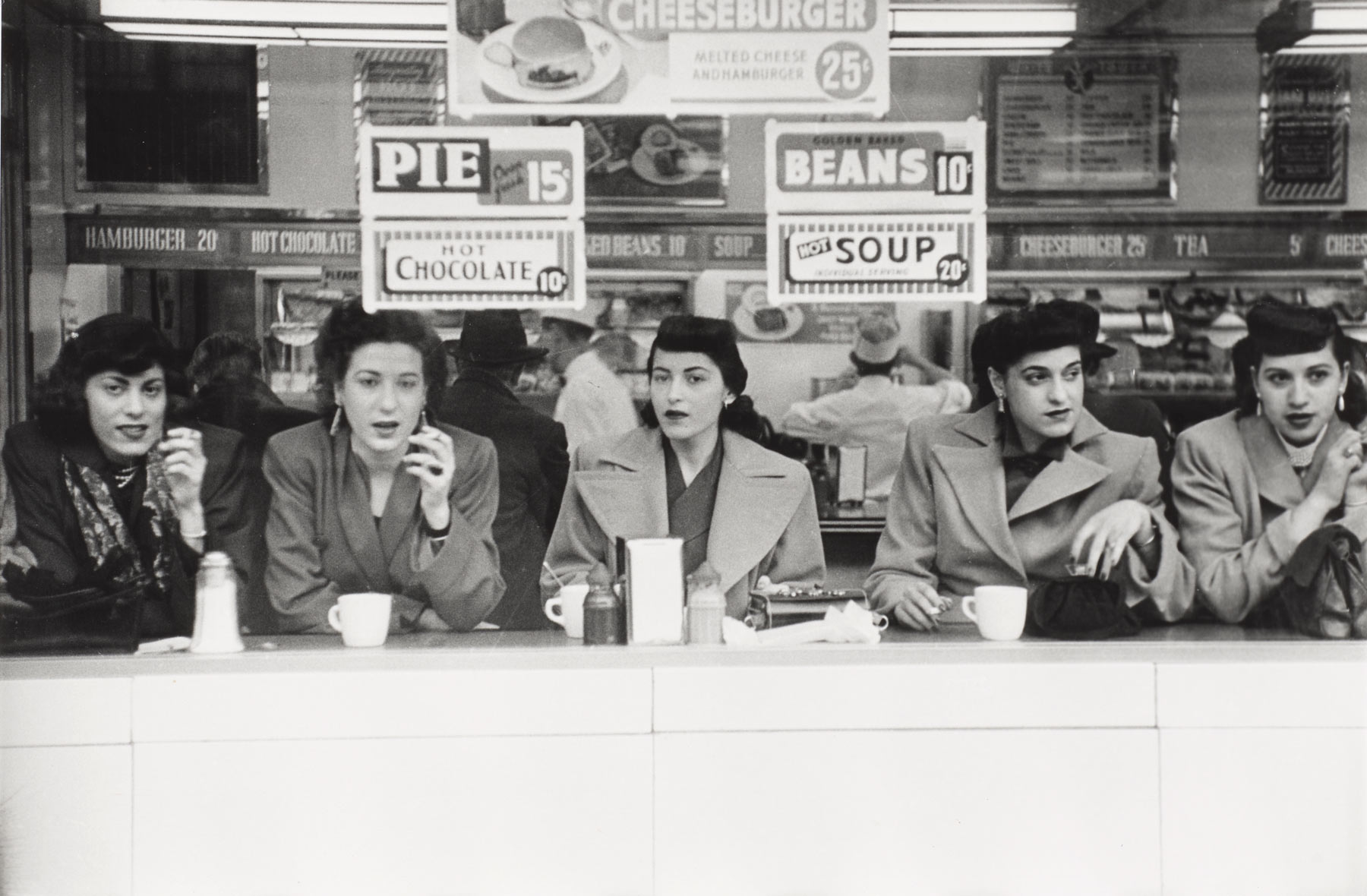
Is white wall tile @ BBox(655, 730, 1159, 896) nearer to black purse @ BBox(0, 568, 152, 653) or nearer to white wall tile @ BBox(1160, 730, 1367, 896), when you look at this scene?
white wall tile @ BBox(1160, 730, 1367, 896)

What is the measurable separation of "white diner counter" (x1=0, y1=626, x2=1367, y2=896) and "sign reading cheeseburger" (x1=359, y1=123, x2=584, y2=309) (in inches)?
42.7

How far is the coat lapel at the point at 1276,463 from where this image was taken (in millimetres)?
4234

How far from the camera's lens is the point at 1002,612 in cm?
397

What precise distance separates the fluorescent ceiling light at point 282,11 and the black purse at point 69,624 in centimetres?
169

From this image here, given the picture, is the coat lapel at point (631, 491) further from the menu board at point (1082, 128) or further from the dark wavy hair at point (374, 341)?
the menu board at point (1082, 128)

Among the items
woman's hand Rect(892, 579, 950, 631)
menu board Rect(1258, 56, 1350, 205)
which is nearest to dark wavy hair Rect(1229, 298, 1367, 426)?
menu board Rect(1258, 56, 1350, 205)

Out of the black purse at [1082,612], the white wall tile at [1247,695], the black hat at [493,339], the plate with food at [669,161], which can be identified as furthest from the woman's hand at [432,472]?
the white wall tile at [1247,695]

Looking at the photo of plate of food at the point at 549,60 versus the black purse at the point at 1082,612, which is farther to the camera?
the photo of plate of food at the point at 549,60

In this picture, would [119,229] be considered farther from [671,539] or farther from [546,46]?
[671,539]

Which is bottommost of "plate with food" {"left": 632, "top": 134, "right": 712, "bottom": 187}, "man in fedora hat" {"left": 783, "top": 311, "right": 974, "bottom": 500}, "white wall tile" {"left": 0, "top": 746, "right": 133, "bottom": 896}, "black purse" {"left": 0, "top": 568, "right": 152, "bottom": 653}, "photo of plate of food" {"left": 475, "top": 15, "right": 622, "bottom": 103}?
"white wall tile" {"left": 0, "top": 746, "right": 133, "bottom": 896}

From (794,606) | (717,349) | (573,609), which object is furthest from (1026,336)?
(573,609)

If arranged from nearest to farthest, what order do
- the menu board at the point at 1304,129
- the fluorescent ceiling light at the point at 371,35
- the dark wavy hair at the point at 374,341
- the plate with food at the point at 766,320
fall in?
1. the dark wavy hair at the point at 374,341
2. the fluorescent ceiling light at the point at 371,35
3. the menu board at the point at 1304,129
4. the plate with food at the point at 766,320

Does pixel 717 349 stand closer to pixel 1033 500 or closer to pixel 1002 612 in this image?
pixel 1033 500

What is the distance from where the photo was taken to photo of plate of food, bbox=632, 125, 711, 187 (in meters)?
4.76
